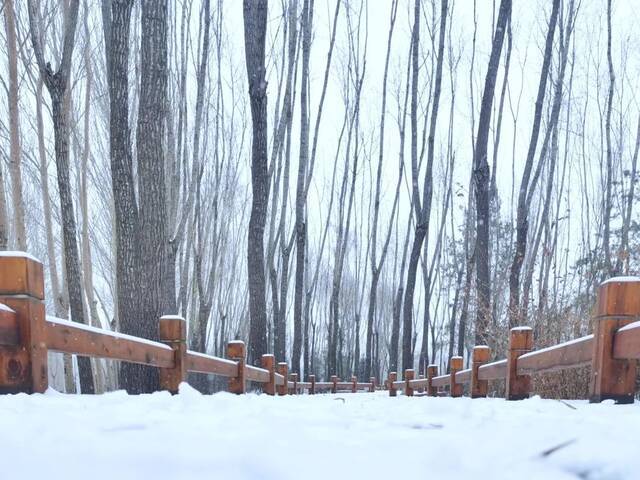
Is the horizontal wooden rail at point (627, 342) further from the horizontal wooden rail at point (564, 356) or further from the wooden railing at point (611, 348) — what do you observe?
the horizontal wooden rail at point (564, 356)

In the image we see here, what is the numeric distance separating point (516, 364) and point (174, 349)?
2.35 m

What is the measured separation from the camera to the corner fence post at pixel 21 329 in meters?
1.92

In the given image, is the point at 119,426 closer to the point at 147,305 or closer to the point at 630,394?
the point at 630,394

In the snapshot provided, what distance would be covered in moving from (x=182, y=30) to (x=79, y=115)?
9.66ft

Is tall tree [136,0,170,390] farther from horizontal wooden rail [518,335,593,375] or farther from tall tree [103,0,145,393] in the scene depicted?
horizontal wooden rail [518,335,593,375]

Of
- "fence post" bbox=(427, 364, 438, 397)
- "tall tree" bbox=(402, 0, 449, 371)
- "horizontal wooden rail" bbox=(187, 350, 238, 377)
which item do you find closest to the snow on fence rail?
"horizontal wooden rail" bbox=(187, 350, 238, 377)

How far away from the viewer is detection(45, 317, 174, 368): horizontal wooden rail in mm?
2107

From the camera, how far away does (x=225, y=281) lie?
21.3 metres

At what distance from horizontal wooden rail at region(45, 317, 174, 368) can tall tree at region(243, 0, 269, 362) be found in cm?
478

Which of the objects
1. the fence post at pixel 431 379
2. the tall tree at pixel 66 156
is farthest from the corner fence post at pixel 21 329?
the fence post at pixel 431 379

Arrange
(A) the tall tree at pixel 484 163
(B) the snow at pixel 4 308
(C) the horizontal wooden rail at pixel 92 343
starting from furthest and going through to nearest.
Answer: (A) the tall tree at pixel 484 163 → (C) the horizontal wooden rail at pixel 92 343 → (B) the snow at pixel 4 308

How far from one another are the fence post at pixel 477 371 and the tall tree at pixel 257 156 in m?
3.51

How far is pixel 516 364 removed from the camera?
3842 millimetres

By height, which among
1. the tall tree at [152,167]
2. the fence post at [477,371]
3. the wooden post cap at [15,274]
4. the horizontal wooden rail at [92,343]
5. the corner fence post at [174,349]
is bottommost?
the fence post at [477,371]
